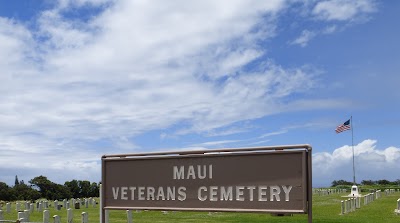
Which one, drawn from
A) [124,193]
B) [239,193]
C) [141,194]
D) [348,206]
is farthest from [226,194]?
[348,206]

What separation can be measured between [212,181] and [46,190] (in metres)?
61.5

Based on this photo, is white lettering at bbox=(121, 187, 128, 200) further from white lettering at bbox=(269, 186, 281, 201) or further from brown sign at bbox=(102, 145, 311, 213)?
white lettering at bbox=(269, 186, 281, 201)

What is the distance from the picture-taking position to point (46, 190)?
217 feet

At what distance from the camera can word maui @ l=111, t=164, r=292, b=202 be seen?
8.80m

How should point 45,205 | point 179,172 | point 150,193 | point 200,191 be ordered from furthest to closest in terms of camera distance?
point 45,205 < point 150,193 < point 179,172 < point 200,191

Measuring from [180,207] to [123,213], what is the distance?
23.1m

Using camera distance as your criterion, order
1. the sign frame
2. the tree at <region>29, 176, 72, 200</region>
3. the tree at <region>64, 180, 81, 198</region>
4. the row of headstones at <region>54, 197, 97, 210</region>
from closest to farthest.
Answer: the sign frame
the row of headstones at <region>54, 197, 97, 210</region>
the tree at <region>29, 176, 72, 200</region>
the tree at <region>64, 180, 81, 198</region>

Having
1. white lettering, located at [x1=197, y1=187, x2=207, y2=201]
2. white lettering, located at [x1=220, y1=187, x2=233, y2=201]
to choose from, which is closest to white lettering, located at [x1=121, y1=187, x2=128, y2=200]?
white lettering, located at [x1=197, y1=187, x2=207, y2=201]

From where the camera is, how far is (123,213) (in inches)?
1252

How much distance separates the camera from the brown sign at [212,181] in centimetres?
863

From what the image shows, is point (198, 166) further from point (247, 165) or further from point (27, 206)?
point (27, 206)

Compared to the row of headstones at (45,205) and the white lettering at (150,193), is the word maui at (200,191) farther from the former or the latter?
the row of headstones at (45,205)

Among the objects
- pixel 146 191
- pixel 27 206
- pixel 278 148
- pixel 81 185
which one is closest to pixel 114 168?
pixel 146 191

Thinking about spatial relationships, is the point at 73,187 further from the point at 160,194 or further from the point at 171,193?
the point at 171,193
